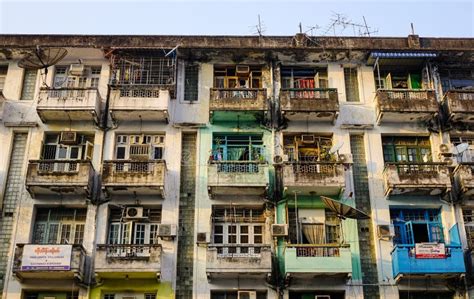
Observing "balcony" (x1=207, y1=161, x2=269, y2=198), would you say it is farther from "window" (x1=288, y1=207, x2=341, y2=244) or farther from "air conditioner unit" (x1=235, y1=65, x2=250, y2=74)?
"air conditioner unit" (x1=235, y1=65, x2=250, y2=74)

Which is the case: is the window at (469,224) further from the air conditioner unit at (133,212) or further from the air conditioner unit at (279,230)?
the air conditioner unit at (133,212)

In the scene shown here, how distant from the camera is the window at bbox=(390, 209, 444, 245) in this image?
21.0m

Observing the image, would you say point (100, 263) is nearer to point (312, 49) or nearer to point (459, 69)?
point (312, 49)

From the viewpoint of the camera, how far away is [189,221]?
822 inches

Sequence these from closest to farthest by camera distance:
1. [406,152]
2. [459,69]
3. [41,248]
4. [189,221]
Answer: [41,248] → [189,221] → [406,152] → [459,69]

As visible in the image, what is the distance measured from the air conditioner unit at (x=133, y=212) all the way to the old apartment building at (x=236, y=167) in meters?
0.05

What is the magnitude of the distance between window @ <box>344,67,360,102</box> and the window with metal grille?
5748 millimetres

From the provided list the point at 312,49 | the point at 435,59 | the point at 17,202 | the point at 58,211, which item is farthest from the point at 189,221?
the point at 435,59

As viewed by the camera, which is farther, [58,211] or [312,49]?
[312,49]

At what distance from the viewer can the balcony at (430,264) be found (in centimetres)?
1934

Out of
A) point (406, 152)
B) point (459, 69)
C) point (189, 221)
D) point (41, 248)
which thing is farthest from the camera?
point (459, 69)

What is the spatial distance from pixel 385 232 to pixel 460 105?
18.4ft

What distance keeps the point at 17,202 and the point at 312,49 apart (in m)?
12.0

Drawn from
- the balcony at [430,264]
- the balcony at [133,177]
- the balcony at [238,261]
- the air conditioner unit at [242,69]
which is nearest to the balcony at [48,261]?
the balcony at [133,177]
